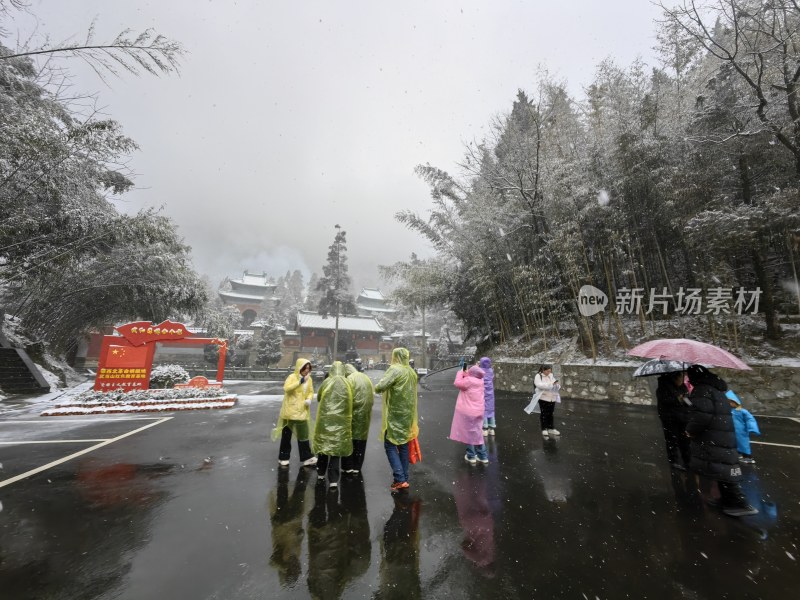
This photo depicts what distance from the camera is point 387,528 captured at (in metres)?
2.57

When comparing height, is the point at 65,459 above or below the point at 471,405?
below

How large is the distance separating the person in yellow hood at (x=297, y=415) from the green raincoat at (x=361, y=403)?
0.67m

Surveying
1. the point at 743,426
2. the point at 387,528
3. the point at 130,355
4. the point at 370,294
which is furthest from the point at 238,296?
the point at 743,426

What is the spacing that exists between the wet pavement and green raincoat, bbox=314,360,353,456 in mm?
419

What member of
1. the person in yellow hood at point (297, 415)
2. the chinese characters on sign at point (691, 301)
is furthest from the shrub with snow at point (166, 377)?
the chinese characters on sign at point (691, 301)

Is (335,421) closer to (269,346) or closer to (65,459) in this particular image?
(65,459)

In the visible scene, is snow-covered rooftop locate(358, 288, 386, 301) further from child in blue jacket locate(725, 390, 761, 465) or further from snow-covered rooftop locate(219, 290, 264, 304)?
child in blue jacket locate(725, 390, 761, 465)

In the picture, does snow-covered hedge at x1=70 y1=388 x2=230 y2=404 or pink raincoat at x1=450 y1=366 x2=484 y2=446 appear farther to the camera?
snow-covered hedge at x1=70 y1=388 x2=230 y2=404

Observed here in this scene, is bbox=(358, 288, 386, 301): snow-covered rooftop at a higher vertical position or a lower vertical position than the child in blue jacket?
higher

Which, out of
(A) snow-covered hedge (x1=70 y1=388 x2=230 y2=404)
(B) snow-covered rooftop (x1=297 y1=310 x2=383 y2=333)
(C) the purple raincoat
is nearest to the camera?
(C) the purple raincoat

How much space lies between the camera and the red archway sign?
8.62 metres

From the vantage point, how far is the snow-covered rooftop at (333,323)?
2960cm

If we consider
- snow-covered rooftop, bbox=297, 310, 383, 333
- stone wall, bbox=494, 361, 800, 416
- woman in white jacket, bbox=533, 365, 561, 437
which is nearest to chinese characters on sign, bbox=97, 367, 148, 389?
woman in white jacket, bbox=533, 365, 561, 437

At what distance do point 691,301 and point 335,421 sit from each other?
35.4ft
